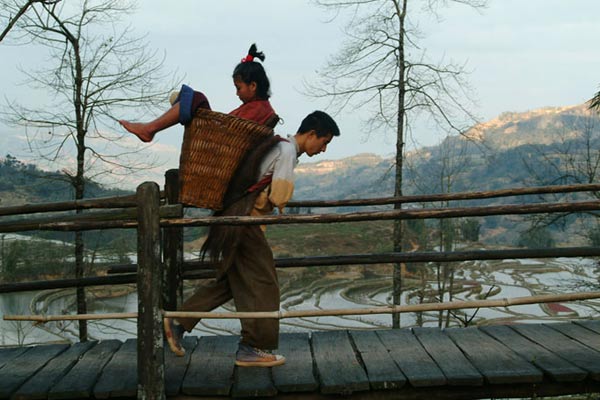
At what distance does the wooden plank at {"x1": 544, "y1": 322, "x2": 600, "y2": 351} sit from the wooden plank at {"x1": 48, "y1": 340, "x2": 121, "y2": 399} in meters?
2.85

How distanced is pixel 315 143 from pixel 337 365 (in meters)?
1.21

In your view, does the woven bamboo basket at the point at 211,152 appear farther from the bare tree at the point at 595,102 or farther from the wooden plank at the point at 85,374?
A: the bare tree at the point at 595,102

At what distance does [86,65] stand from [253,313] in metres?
8.90

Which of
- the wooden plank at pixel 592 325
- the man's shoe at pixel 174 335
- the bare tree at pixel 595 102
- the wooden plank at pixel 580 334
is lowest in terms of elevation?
the wooden plank at pixel 580 334

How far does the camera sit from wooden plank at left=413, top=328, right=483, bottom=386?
3.32 metres

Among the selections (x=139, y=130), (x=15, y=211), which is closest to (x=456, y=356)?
(x=139, y=130)

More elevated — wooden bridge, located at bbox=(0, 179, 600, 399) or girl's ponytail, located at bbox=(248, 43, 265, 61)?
girl's ponytail, located at bbox=(248, 43, 265, 61)

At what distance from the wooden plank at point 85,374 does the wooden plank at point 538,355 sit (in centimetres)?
237

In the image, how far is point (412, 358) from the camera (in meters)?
3.62

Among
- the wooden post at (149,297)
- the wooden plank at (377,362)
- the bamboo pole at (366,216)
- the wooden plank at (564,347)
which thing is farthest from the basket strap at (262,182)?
the wooden plank at (564,347)

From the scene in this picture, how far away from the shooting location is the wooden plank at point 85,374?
126 inches

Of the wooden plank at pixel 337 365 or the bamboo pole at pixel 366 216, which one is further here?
the wooden plank at pixel 337 365

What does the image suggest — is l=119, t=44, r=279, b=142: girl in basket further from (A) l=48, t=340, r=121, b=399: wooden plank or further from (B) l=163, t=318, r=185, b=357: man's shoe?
(A) l=48, t=340, r=121, b=399: wooden plank

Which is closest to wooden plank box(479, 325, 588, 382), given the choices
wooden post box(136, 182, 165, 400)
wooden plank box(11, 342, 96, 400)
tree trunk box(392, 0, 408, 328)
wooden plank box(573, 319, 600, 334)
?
wooden plank box(573, 319, 600, 334)
